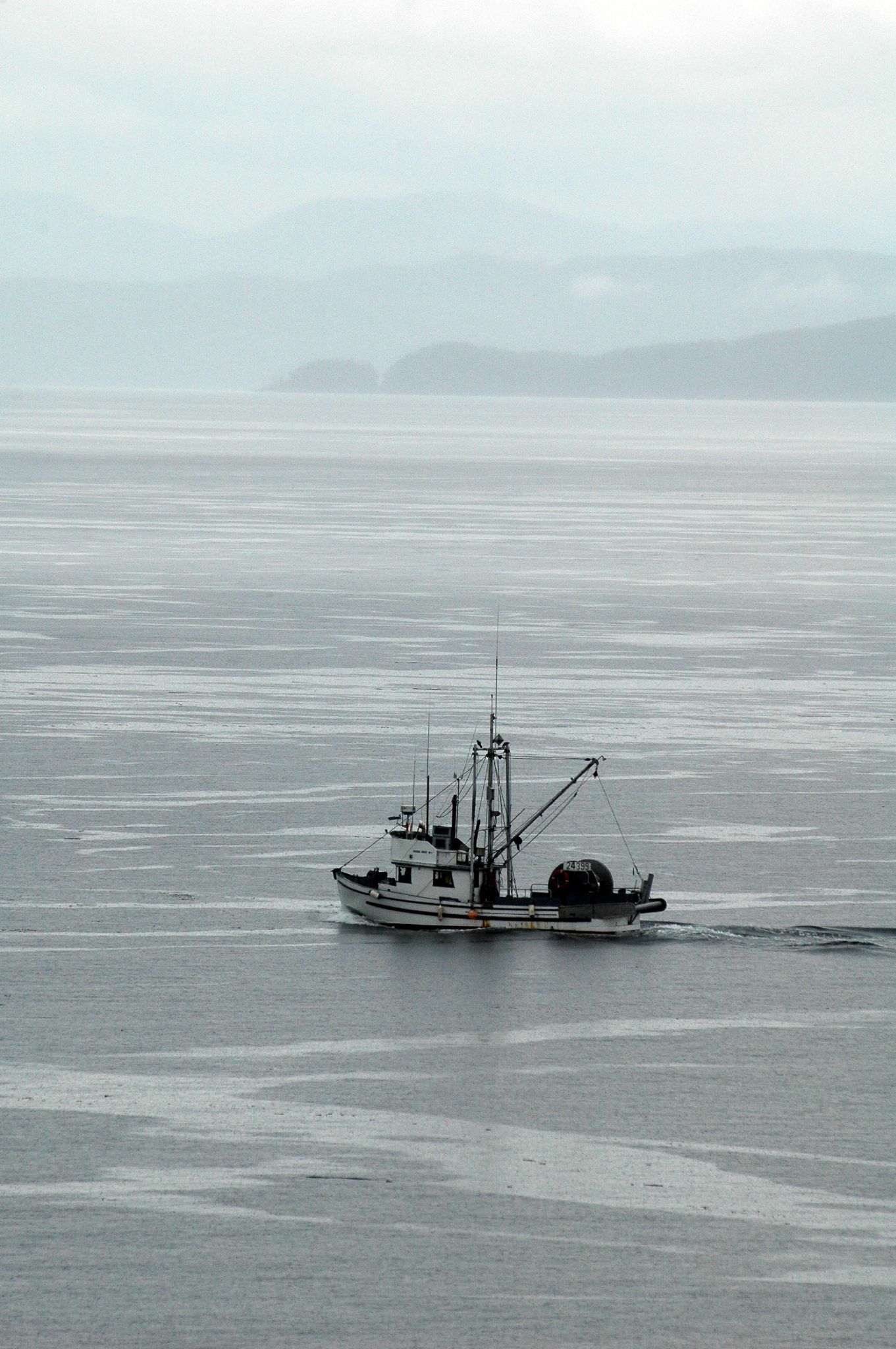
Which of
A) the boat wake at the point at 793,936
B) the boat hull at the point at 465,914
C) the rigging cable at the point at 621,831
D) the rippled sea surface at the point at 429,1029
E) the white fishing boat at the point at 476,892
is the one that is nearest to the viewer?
the rippled sea surface at the point at 429,1029

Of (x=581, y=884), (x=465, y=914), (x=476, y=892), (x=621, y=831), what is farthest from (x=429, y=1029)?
(x=621, y=831)

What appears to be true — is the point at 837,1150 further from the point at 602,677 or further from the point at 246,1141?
the point at 602,677

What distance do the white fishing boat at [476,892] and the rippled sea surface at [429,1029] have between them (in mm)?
892

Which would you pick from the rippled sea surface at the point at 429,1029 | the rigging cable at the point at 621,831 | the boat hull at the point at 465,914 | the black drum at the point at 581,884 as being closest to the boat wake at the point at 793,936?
the rippled sea surface at the point at 429,1029

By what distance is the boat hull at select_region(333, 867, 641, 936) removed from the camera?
2564 inches

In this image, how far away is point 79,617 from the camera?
130 metres

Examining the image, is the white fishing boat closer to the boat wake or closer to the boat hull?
the boat hull

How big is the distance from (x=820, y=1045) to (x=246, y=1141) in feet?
50.5

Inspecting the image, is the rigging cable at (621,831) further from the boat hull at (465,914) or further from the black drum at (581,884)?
the boat hull at (465,914)

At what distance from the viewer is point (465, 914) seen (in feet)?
217

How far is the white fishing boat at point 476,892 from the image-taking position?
65.3 meters

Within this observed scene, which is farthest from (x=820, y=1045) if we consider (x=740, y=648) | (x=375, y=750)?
(x=740, y=648)

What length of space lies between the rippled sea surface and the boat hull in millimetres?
733

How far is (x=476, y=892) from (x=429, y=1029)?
11625 mm
